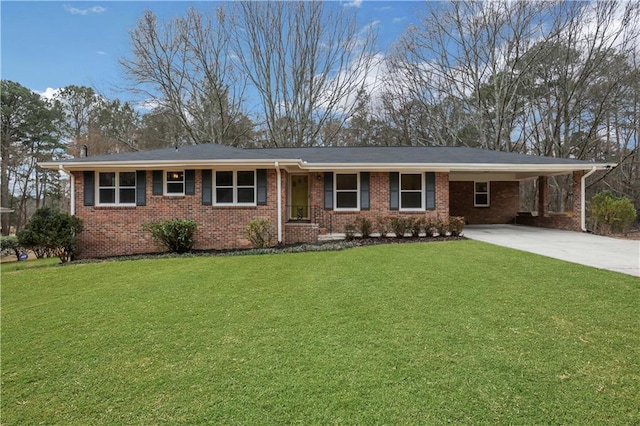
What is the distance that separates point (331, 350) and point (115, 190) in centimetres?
1070

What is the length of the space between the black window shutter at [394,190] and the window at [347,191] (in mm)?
1237

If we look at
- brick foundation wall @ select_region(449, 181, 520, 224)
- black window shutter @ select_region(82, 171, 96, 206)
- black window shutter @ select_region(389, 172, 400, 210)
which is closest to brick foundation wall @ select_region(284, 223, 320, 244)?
black window shutter @ select_region(389, 172, 400, 210)

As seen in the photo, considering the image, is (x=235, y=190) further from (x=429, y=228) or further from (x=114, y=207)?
(x=429, y=228)

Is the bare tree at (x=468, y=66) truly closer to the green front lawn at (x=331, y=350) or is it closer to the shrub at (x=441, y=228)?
the shrub at (x=441, y=228)

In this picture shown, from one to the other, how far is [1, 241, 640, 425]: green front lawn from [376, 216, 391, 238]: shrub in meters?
5.22

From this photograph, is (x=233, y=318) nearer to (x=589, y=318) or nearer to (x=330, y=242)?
(x=589, y=318)

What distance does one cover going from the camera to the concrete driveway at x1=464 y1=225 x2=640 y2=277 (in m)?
6.68

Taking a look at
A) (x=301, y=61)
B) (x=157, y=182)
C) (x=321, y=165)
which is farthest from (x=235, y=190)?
(x=301, y=61)

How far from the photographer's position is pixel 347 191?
12.3 metres

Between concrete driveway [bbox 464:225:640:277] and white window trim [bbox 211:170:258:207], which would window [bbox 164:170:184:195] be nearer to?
white window trim [bbox 211:170:258:207]

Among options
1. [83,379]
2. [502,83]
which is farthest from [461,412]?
[502,83]

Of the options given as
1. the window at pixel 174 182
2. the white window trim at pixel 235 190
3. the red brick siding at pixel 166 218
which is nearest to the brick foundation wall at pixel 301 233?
the red brick siding at pixel 166 218

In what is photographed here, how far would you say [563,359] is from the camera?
290 centimetres

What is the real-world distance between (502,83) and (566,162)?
11.3 meters
